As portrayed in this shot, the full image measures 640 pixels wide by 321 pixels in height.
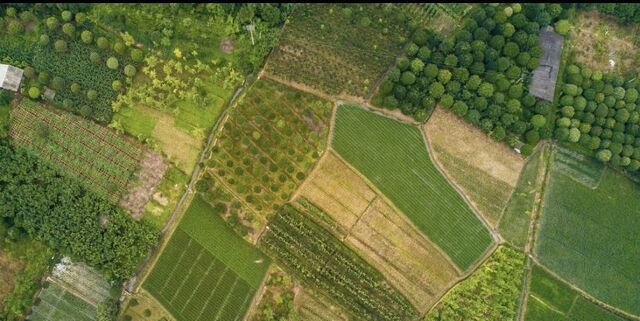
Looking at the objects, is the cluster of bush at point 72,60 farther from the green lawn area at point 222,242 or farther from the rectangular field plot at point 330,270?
the rectangular field plot at point 330,270

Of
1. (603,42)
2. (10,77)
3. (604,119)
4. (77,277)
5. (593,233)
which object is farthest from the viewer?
(603,42)

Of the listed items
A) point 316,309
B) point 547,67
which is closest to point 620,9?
point 547,67

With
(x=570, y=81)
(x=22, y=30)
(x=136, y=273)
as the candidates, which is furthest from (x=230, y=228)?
(x=570, y=81)

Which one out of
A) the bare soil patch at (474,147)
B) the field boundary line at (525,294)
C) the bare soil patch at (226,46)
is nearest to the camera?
the field boundary line at (525,294)

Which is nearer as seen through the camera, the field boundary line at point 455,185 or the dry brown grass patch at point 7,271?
the dry brown grass patch at point 7,271

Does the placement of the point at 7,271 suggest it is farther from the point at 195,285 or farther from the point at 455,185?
the point at 455,185

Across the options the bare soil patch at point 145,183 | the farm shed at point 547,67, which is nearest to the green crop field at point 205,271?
the bare soil patch at point 145,183
